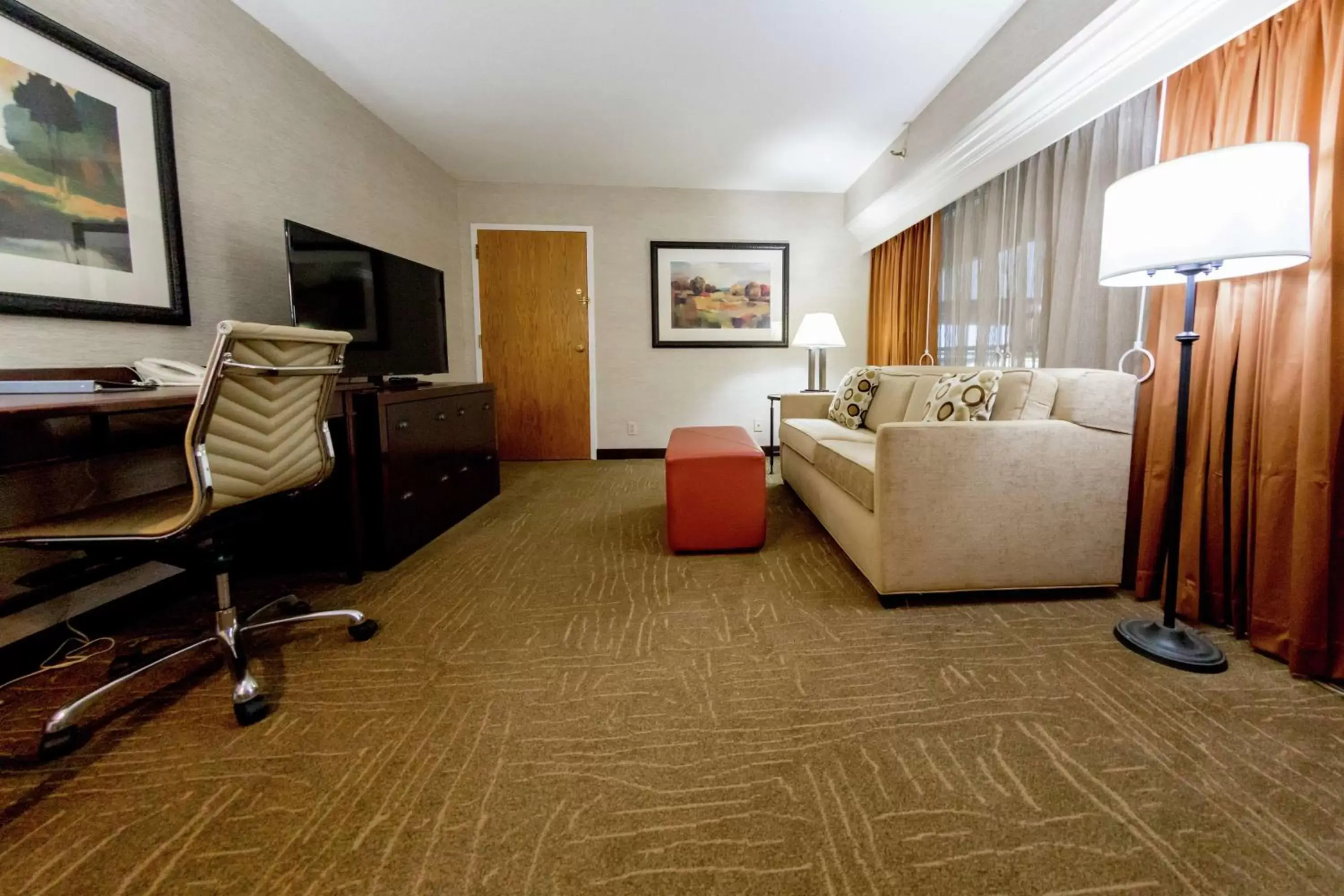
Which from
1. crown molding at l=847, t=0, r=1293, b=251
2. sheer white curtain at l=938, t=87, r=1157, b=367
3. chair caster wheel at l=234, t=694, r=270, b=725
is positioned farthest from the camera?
sheer white curtain at l=938, t=87, r=1157, b=367

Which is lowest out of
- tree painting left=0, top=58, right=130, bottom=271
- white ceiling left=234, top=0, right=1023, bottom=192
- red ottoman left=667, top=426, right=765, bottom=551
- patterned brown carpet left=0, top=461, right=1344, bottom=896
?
patterned brown carpet left=0, top=461, right=1344, bottom=896

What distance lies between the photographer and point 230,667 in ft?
4.06

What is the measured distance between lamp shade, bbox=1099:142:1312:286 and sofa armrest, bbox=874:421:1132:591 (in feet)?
1.91

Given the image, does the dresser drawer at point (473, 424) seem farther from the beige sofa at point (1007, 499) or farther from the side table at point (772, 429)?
the beige sofa at point (1007, 499)

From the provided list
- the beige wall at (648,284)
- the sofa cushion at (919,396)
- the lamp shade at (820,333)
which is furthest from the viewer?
the beige wall at (648,284)

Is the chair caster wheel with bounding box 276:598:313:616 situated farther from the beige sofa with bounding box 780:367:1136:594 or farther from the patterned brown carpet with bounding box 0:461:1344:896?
the beige sofa with bounding box 780:367:1136:594

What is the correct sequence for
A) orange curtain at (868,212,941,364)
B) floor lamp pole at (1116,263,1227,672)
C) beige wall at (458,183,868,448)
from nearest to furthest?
floor lamp pole at (1116,263,1227,672) → orange curtain at (868,212,941,364) → beige wall at (458,183,868,448)

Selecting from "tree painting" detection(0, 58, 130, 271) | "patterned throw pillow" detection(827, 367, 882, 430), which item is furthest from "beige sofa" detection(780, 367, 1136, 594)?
"tree painting" detection(0, 58, 130, 271)

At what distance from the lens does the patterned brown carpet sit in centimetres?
83

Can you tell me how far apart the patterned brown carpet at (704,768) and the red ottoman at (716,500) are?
0.56 m

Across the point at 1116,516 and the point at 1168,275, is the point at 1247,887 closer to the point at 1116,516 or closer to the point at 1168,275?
the point at 1116,516

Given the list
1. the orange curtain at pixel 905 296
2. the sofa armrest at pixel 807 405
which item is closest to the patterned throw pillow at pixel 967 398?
the sofa armrest at pixel 807 405

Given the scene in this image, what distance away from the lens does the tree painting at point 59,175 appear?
141 cm

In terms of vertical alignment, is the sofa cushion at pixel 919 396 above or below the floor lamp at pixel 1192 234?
below
